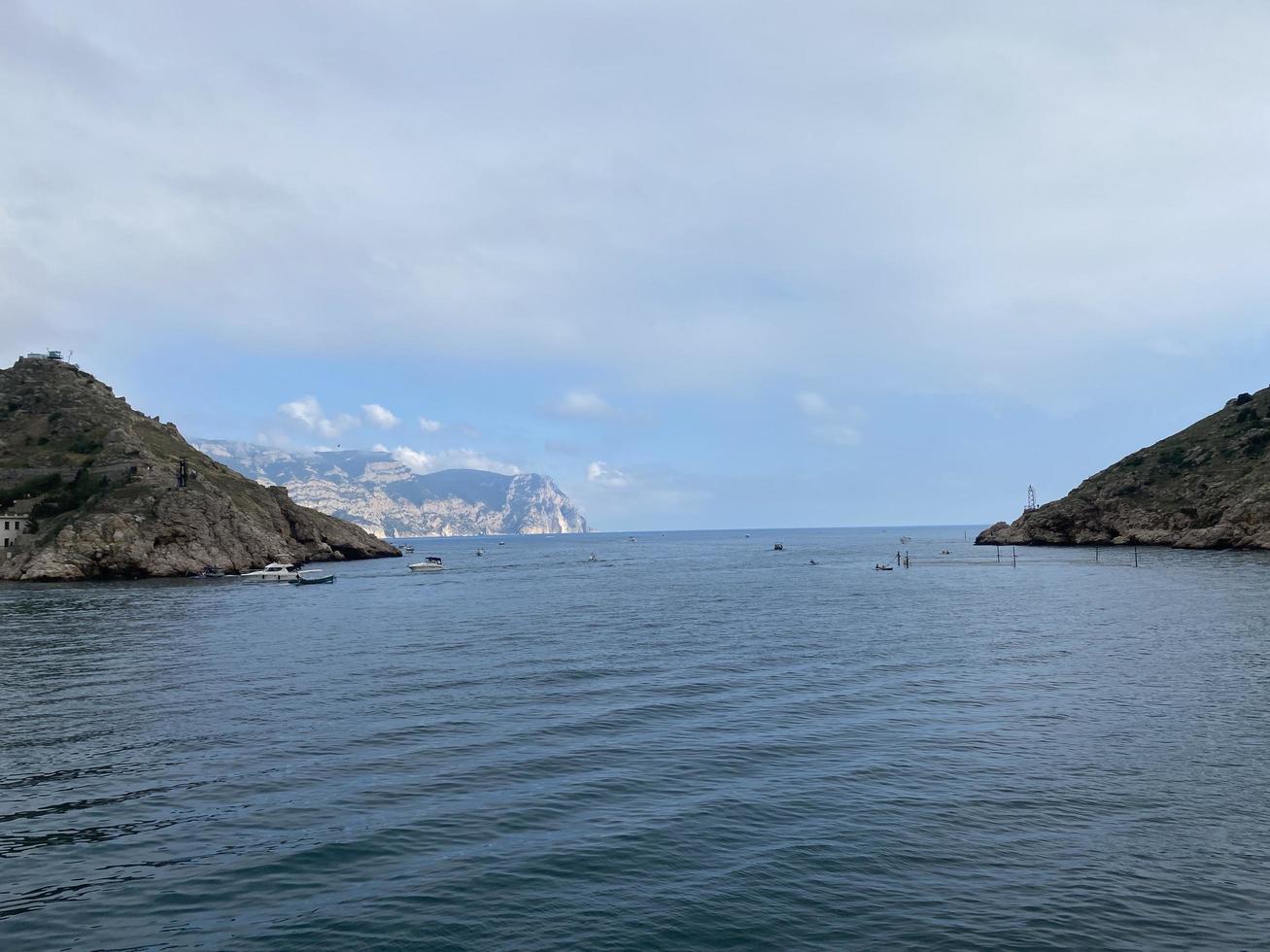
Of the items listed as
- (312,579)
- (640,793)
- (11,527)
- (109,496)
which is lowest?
(640,793)

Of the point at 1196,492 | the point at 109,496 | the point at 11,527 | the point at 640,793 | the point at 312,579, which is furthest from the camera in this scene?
the point at 1196,492

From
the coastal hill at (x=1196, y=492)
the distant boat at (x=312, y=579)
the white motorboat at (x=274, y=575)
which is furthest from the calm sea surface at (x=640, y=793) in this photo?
the coastal hill at (x=1196, y=492)

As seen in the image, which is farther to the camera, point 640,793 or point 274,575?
point 274,575

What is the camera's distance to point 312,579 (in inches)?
4786

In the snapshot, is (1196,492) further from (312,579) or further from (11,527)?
(11,527)

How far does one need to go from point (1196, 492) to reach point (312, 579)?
586 feet

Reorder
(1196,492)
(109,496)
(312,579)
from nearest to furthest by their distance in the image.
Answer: (312,579)
(109,496)
(1196,492)

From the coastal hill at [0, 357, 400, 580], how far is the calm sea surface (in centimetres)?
7661

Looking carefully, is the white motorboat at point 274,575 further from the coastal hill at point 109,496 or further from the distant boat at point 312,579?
the coastal hill at point 109,496

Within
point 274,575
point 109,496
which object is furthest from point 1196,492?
point 109,496

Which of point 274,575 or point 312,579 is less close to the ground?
point 274,575

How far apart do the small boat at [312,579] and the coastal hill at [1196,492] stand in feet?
532

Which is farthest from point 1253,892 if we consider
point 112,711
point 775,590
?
point 775,590

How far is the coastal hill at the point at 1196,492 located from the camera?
146 metres
